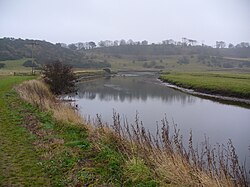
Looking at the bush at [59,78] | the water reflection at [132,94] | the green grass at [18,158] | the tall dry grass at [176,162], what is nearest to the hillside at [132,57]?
the water reflection at [132,94]

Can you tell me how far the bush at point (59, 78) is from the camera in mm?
30422

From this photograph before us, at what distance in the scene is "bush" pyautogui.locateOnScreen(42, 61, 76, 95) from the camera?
99.8 ft

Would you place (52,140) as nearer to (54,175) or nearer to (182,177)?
(54,175)

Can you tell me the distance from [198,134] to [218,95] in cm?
2109

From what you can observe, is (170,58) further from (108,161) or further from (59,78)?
(108,161)

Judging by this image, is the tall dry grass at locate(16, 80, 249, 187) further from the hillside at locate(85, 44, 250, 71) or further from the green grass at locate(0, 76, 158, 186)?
the hillside at locate(85, 44, 250, 71)

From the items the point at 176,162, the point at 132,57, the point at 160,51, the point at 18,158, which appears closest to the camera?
the point at 176,162

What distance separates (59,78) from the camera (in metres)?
30.4

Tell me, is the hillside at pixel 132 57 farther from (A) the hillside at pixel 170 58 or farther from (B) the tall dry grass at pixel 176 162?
(B) the tall dry grass at pixel 176 162

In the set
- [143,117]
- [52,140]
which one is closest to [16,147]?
[52,140]

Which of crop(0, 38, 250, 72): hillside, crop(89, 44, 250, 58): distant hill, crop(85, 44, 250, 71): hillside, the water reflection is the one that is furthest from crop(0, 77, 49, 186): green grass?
crop(89, 44, 250, 58): distant hill

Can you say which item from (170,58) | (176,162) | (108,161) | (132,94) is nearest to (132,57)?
(170,58)

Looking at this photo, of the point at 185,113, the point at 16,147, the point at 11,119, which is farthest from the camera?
the point at 185,113

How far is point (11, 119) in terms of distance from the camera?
14.1 m
